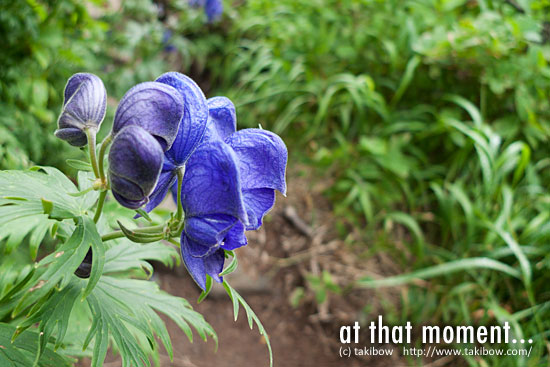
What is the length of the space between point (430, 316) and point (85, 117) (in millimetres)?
2035

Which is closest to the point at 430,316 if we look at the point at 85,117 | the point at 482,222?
the point at 482,222

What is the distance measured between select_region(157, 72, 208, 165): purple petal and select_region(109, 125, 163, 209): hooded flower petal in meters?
0.09

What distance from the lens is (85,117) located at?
2.59 ft

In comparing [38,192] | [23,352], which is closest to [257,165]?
[38,192]

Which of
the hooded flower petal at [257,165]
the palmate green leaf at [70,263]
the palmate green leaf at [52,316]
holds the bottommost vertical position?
the palmate green leaf at [52,316]

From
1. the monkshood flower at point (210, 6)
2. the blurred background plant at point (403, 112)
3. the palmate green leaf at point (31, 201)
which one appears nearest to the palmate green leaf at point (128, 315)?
the palmate green leaf at point (31, 201)

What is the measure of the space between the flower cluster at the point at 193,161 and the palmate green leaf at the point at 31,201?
0.30ft

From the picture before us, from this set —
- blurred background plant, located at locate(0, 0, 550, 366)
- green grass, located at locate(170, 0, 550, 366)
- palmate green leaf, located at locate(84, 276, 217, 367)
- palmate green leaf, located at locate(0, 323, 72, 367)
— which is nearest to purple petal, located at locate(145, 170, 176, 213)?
palmate green leaf, located at locate(84, 276, 217, 367)

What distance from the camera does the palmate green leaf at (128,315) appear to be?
833 millimetres

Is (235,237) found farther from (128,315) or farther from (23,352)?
(23,352)

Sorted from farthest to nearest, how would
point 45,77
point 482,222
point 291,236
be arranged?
point 291,236, point 482,222, point 45,77

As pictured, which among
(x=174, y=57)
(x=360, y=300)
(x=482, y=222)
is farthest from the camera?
(x=174, y=57)

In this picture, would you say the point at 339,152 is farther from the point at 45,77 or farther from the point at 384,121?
the point at 45,77

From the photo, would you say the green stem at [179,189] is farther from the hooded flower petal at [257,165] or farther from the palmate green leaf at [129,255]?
the palmate green leaf at [129,255]
